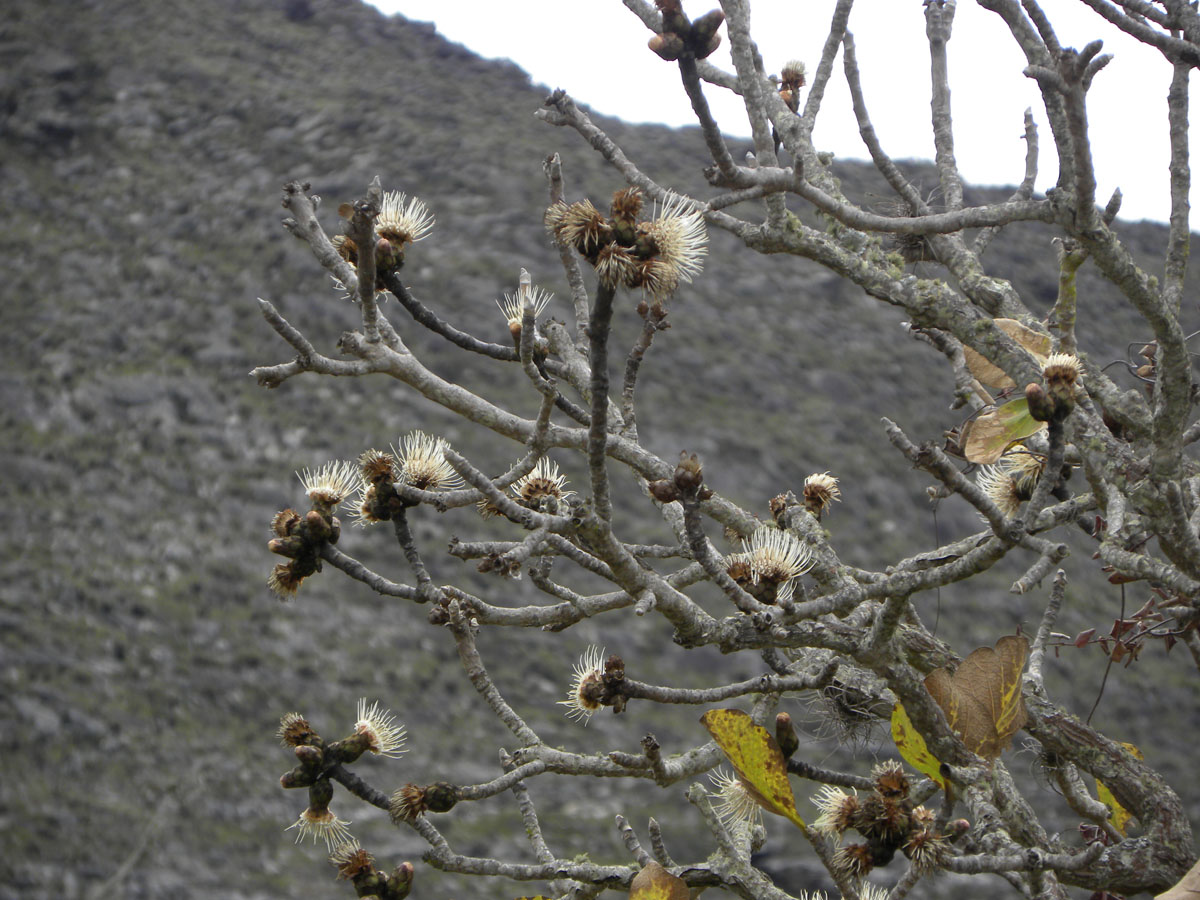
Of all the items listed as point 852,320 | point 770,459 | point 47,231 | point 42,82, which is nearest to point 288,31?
point 42,82

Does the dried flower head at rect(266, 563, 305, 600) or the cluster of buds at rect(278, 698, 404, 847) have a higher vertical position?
the dried flower head at rect(266, 563, 305, 600)

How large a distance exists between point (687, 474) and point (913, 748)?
0.72m

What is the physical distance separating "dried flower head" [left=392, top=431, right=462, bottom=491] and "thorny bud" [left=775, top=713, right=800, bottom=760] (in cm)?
73

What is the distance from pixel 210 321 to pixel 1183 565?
15311 millimetres

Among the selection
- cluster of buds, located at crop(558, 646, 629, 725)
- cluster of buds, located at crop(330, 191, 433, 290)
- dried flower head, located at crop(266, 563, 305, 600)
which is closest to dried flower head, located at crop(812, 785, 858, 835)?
cluster of buds, located at crop(558, 646, 629, 725)

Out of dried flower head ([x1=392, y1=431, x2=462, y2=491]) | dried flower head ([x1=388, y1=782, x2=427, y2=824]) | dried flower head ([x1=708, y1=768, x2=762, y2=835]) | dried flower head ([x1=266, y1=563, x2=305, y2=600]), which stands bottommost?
dried flower head ([x1=708, y1=768, x2=762, y2=835])

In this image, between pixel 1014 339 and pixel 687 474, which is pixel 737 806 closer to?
pixel 687 474

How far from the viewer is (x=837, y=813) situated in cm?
166

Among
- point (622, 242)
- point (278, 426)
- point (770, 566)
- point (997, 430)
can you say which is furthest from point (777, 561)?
point (278, 426)

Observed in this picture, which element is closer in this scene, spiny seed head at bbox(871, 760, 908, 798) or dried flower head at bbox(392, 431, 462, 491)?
spiny seed head at bbox(871, 760, 908, 798)

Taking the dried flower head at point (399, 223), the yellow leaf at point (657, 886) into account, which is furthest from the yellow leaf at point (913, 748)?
the dried flower head at point (399, 223)

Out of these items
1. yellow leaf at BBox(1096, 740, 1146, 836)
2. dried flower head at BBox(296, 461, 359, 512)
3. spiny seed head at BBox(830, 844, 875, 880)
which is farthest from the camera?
yellow leaf at BBox(1096, 740, 1146, 836)

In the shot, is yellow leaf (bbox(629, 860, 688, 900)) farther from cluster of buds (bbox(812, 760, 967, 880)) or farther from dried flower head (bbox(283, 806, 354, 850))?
dried flower head (bbox(283, 806, 354, 850))

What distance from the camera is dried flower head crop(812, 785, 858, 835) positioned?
61.1 inches
